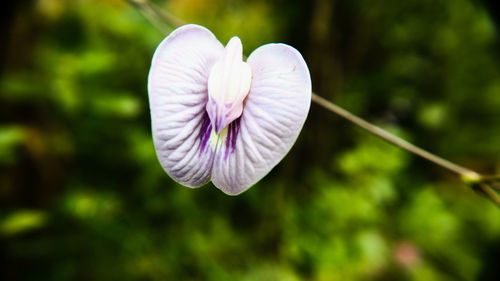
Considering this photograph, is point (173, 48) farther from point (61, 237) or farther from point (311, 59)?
point (311, 59)

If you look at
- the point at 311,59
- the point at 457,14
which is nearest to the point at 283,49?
the point at 311,59

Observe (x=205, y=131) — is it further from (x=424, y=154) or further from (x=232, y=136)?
(x=424, y=154)

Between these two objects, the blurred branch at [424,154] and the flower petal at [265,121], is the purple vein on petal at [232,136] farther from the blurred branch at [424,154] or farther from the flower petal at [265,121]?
the blurred branch at [424,154]

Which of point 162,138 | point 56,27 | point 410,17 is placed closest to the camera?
point 162,138

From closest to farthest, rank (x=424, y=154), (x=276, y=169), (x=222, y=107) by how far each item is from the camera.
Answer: (x=222, y=107) → (x=424, y=154) → (x=276, y=169)

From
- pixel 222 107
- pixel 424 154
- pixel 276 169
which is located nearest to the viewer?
pixel 222 107

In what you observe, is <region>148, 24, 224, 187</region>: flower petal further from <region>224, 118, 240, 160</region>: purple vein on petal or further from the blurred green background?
the blurred green background

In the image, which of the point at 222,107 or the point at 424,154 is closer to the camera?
the point at 222,107

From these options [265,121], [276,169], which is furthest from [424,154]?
[276,169]
